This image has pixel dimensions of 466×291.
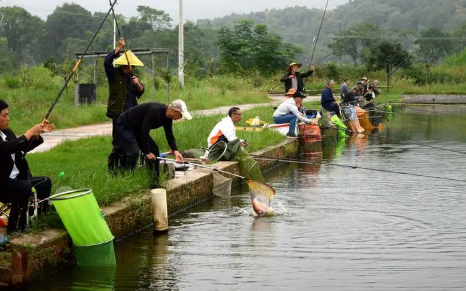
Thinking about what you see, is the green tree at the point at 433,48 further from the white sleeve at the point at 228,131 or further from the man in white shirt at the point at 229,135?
the white sleeve at the point at 228,131

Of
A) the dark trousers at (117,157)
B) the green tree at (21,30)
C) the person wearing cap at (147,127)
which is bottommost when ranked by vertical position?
the dark trousers at (117,157)

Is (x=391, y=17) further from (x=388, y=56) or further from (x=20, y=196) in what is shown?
(x=20, y=196)

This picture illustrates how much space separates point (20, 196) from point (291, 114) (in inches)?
482

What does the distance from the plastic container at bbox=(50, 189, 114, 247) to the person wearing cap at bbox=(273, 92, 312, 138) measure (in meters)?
11.2

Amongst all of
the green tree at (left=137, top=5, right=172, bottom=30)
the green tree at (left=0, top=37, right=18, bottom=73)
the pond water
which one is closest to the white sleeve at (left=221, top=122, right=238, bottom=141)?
the pond water

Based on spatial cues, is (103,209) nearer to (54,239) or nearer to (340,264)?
(54,239)

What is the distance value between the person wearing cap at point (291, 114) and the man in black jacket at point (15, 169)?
11419 millimetres

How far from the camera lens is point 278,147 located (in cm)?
1761

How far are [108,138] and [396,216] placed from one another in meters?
6.99

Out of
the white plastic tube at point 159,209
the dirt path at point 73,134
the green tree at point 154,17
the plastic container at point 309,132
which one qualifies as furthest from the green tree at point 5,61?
the white plastic tube at point 159,209

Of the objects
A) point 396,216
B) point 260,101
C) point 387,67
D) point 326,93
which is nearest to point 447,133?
point 326,93

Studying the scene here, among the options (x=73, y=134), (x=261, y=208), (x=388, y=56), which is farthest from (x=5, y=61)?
(x=261, y=208)

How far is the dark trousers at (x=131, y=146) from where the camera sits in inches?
444

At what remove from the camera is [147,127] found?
10938 mm
